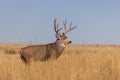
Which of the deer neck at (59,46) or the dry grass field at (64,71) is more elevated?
the deer neck at (59,46)

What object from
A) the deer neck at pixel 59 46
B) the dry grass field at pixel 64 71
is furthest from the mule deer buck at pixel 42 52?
the dry grass field at pixel 64 71

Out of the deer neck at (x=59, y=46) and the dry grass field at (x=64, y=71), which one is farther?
the deer neck at (x=59, y=46)

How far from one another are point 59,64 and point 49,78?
134 cm

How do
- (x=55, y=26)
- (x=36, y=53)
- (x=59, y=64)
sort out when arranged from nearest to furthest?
(x=59, y=64) → (x=36, y=53) → (x=55, y=26)

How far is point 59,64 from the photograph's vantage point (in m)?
9.62

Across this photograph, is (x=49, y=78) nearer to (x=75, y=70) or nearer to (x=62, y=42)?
(x=75, y=70)

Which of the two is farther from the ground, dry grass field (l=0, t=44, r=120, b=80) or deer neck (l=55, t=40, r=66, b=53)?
deer neck (l=55, t=40, r=66, b=53)

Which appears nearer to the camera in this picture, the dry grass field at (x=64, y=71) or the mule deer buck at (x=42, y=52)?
the dry grass field at (x=64, y=71)

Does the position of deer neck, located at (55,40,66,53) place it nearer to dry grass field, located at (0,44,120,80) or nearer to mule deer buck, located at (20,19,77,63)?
mule deer buck, located at (20,19,77,63)

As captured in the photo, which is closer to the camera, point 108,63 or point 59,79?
point 59,79

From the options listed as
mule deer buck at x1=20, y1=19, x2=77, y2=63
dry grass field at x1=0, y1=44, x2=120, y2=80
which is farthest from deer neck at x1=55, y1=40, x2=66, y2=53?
dry grass field at x1=0, y1=44, x2=120, y2=80

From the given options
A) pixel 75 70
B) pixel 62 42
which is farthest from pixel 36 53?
pixel 75 70

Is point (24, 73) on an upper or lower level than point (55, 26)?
lower

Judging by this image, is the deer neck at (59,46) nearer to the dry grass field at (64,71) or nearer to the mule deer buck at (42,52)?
the mule deer buck at (42,52)
